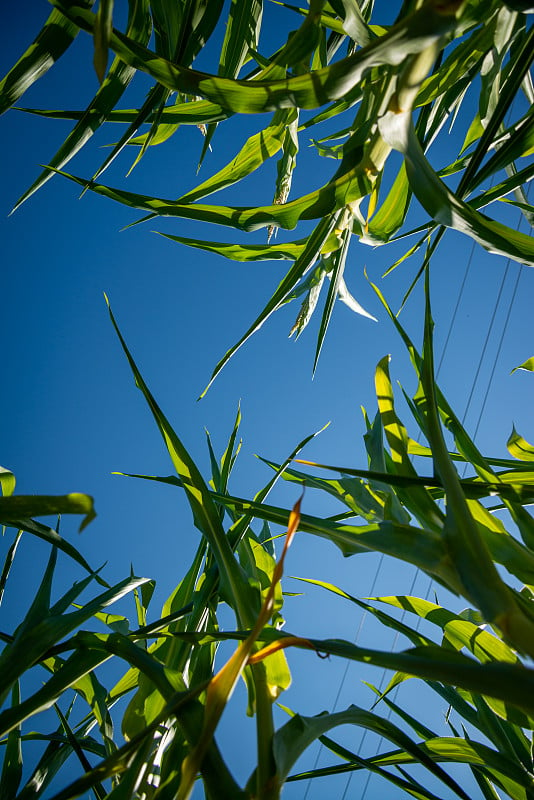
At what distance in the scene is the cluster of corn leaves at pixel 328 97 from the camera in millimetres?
162

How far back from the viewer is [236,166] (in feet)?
1.00

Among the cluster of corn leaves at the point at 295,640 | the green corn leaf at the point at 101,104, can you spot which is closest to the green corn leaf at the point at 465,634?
the cluster of corn leaves at the point at 295,640

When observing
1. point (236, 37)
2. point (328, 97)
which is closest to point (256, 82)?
point (328, 97)

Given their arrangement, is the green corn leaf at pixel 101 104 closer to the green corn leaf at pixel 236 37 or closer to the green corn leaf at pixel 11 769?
the green corn leaf at pixel 236 37

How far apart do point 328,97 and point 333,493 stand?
148mm

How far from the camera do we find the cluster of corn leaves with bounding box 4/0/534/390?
0.53ft

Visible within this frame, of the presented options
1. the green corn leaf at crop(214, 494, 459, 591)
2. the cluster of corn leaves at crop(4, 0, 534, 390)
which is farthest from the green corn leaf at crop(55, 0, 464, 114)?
the green corn leaf at crop(214, 494, 459, 591)

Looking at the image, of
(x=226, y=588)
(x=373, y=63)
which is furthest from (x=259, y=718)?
(x=373, y=63)

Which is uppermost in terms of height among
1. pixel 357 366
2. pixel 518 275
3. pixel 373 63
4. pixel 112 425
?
pixel 518 275

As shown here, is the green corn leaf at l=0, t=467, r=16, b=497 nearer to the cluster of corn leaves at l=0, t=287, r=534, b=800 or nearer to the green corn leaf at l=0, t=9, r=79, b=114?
the cluster of corn leaves at l=0, t=287, r=534, b=800

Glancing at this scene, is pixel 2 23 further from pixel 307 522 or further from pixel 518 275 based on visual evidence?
pixel 307 522

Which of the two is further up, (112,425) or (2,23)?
(2,23)

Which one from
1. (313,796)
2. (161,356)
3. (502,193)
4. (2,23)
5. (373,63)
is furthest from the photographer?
(313,796)

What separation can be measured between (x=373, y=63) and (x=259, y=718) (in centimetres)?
17
